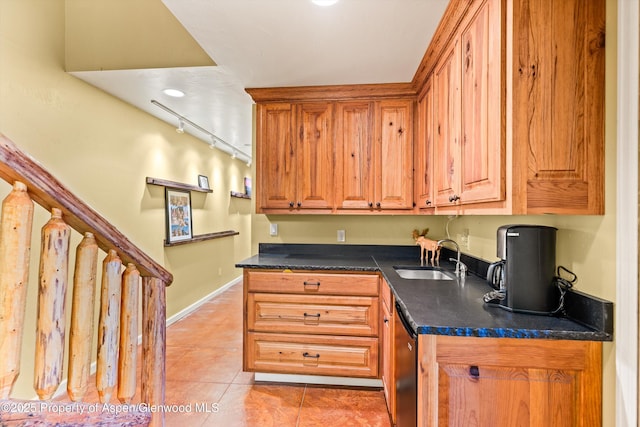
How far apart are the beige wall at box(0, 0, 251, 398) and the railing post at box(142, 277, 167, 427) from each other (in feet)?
4.41

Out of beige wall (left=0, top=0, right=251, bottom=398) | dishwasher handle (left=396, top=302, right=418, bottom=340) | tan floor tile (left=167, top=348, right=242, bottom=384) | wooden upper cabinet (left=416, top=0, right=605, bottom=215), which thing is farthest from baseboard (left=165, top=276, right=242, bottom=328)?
wooden upper cabinet (left=416, top=0, right=605, bottom=215)

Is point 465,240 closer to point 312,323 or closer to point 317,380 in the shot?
point 312,323

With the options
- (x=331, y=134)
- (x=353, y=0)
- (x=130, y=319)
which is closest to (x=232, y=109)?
(x=331, y=134)

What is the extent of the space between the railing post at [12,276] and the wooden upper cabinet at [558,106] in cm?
158

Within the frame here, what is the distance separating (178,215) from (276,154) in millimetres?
1900

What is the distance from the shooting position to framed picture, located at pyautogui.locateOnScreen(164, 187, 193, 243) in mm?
3604

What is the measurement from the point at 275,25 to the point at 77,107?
6.29 feet

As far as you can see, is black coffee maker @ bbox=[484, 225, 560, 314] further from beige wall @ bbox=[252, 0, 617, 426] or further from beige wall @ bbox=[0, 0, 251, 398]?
beige wall @ bbox=[0, 0, 251, 398]

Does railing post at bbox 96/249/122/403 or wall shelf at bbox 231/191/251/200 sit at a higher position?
wall shelf at bbox 231/191/251/200

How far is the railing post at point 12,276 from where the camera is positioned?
0.81 metres

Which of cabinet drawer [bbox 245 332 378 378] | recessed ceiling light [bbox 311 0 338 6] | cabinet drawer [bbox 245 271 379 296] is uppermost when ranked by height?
recessed ceiling light [bbox 311 0 338 6]

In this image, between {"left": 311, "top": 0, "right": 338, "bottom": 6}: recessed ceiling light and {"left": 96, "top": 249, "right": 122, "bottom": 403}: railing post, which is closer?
{"left": 96, "top": 249, "right": 122, "bottom": 403}: railing post

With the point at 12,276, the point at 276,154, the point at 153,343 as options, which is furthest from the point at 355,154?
the point at 12,276

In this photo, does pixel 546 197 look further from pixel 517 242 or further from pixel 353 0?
pixel 353 0
